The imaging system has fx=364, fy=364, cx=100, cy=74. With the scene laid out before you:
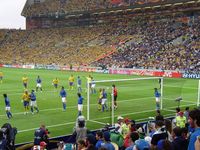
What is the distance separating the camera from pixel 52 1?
91375mm

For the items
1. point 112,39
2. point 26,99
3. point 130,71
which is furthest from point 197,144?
point 112,39

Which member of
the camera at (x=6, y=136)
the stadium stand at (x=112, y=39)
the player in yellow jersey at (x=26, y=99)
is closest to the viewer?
the camera at (x=6, y=136)

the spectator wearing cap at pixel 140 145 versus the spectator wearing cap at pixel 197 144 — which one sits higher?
the spectator wearing cap at pixel 197 144

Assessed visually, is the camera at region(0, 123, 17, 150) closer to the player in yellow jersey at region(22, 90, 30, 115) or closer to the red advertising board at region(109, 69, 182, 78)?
the player in yellow jersey at region(22, 90, 30, 115)

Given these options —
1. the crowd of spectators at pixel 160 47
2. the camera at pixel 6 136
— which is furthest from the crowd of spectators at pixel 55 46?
the camera at pixel 6 136

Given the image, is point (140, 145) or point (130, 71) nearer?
point (140, 145)

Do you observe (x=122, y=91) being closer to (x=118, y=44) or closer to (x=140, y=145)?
(x=140, y=145)

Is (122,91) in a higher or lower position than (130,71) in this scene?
lower

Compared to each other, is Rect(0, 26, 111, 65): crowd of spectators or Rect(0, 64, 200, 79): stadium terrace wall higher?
Rect(0, 26, 111, 65): crowd of spectators

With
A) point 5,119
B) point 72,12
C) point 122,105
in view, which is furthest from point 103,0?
point 5,119

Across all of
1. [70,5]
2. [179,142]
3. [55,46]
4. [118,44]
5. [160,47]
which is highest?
[70,5]

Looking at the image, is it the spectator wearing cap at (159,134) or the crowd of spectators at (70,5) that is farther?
the crowd of spectators at (70,5)

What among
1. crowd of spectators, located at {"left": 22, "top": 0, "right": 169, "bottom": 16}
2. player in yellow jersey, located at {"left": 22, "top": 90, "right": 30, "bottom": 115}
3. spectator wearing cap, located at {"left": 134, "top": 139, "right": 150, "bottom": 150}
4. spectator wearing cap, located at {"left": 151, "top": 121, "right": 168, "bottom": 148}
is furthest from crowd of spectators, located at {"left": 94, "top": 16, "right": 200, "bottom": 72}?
spectator wearing cap, located at {"left": 134, "top": 139, "right": 150, "bottom": 150}

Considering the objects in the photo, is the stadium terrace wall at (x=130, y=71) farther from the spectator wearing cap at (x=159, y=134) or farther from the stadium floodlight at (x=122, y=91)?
the spectator wearing cap at (x=159, y=134)
